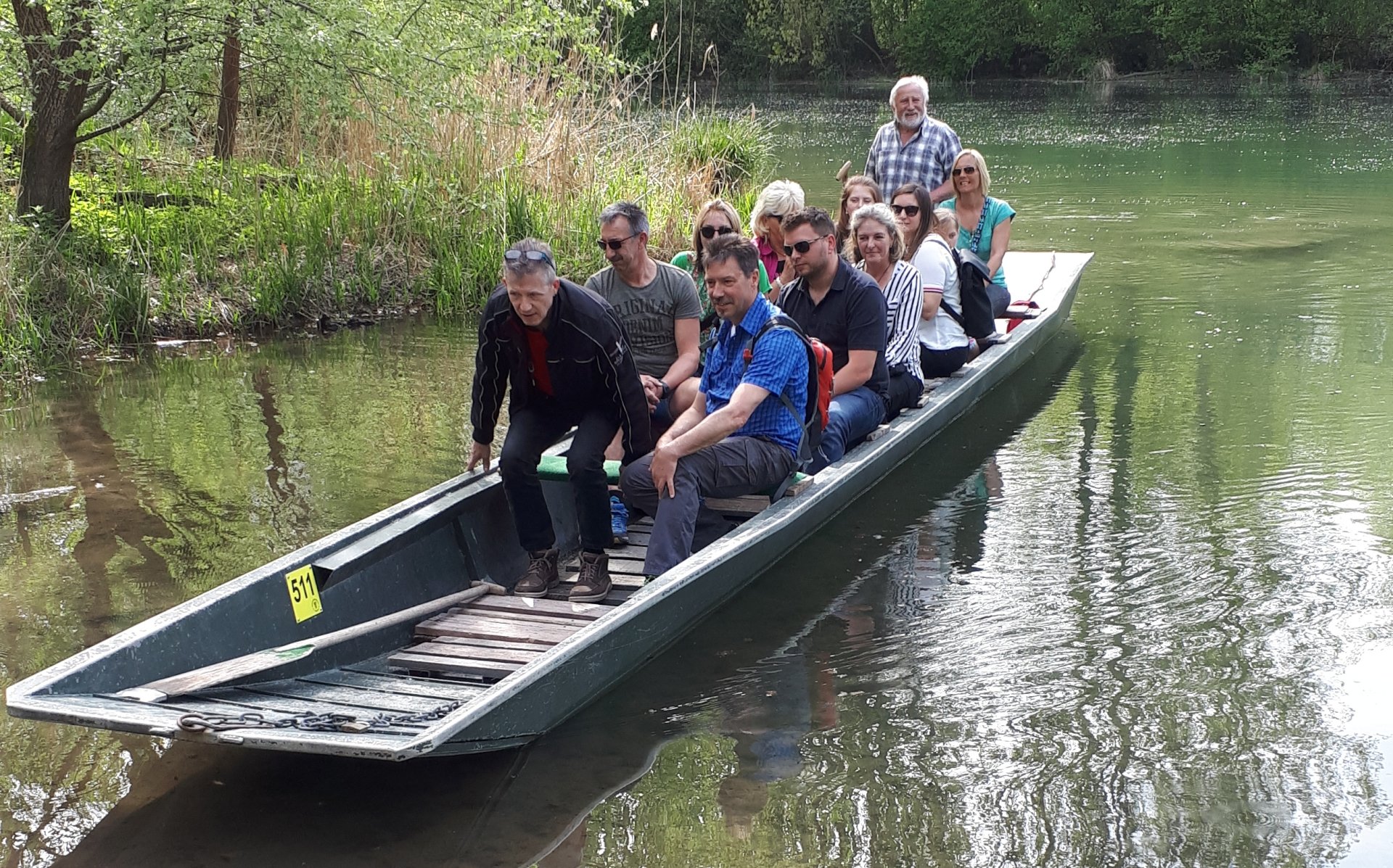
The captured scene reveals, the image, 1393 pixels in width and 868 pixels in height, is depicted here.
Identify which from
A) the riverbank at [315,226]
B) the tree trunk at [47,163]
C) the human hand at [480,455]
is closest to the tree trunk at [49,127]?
the tree trunk at [47,163]

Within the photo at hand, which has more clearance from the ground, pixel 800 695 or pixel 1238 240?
pixel 1238 240

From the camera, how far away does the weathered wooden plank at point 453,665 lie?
4035mm

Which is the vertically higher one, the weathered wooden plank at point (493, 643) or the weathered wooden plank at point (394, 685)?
the weathered wooden plank at point (493, 643)

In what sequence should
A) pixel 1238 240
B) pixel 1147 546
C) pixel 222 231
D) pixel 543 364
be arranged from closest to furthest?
1. pixel 543 364
2. pixel 1147 546
3. pixel 222 231
4. pixel 1238 240

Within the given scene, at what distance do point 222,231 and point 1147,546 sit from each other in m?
5.97

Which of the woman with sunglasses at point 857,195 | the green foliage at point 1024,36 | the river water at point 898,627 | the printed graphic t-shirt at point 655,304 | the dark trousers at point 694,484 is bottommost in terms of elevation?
the river water at point 898,627

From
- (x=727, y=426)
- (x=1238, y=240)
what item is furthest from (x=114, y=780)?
(x=1238, y=240)

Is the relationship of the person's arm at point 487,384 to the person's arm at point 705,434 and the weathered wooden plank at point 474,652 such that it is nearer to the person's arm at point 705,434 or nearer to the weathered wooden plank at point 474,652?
the person's arm at point 705,434

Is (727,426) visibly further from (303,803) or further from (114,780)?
(114,780)

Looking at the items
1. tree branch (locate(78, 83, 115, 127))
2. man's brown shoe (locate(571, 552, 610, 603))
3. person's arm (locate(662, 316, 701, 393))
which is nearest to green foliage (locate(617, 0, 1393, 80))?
tree branch (locate(78, 83, 115, 127))

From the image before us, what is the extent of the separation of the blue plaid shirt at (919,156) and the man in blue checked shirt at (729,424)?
10.7ft

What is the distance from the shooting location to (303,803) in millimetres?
3668

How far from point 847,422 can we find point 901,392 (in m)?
0.65

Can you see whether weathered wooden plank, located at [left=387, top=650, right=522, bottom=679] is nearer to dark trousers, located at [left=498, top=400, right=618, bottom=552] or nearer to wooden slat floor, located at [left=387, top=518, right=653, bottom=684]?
wooden slat floor, located at [left=387, top=518, right=653, bottom=684]
